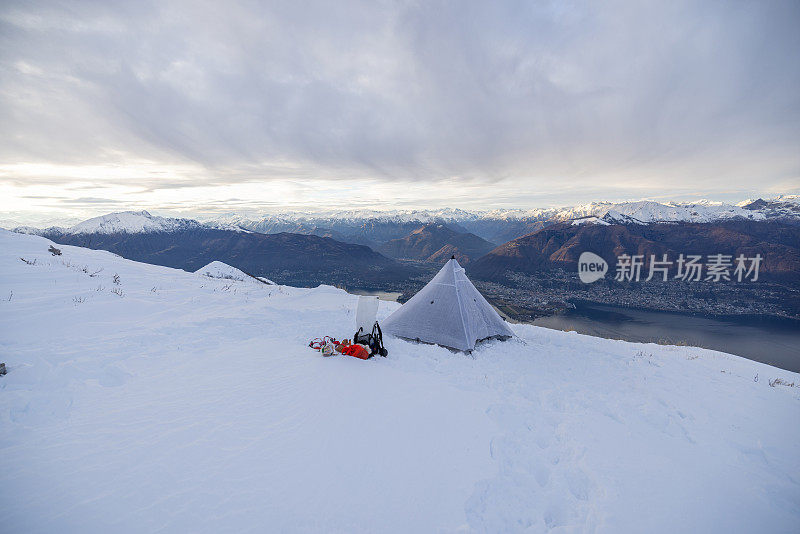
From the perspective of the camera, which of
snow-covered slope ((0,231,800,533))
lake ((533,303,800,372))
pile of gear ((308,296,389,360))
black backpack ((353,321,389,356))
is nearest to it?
snow-covered slope ((0,231,800,533))

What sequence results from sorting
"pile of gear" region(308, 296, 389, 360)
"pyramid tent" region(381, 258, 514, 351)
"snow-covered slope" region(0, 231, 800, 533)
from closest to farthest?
1. "snow-covered slope" region(0, 231, 800, 533)
2. "pile of gear" region(308, 296, 389, 360)
3. "pyramid tent" region(381, 258, 514, 351)

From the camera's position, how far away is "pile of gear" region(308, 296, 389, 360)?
28.3 feet

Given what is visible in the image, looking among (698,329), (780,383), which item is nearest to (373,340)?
(780,383)

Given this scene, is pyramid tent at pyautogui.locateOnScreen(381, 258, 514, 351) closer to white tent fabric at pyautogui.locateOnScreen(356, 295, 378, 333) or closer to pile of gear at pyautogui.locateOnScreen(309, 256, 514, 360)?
pile of gear at pyautogui.locateOnScreen(309, 256, 514, 360)

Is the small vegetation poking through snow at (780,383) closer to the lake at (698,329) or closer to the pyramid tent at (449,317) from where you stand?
the pyramid tent at (449,317)

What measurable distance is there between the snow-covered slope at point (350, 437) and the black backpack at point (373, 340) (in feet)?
1.38

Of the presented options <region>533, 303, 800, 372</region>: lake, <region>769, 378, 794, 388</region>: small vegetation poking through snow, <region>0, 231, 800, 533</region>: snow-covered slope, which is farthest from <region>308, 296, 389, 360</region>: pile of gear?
<region>533, 303, 800, 372</region>: lake

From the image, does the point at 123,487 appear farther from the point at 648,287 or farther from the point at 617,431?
the point at 648,287

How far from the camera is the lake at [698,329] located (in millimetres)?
62759

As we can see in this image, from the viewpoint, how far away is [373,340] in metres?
9.21

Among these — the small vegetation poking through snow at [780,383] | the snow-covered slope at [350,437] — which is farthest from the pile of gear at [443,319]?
the small vegetation poking through snow at [780,383]

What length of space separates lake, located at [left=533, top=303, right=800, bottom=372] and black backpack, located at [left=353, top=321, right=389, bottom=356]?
7015cm

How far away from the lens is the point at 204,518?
135 inches

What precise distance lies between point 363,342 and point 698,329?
10967 centimetres
